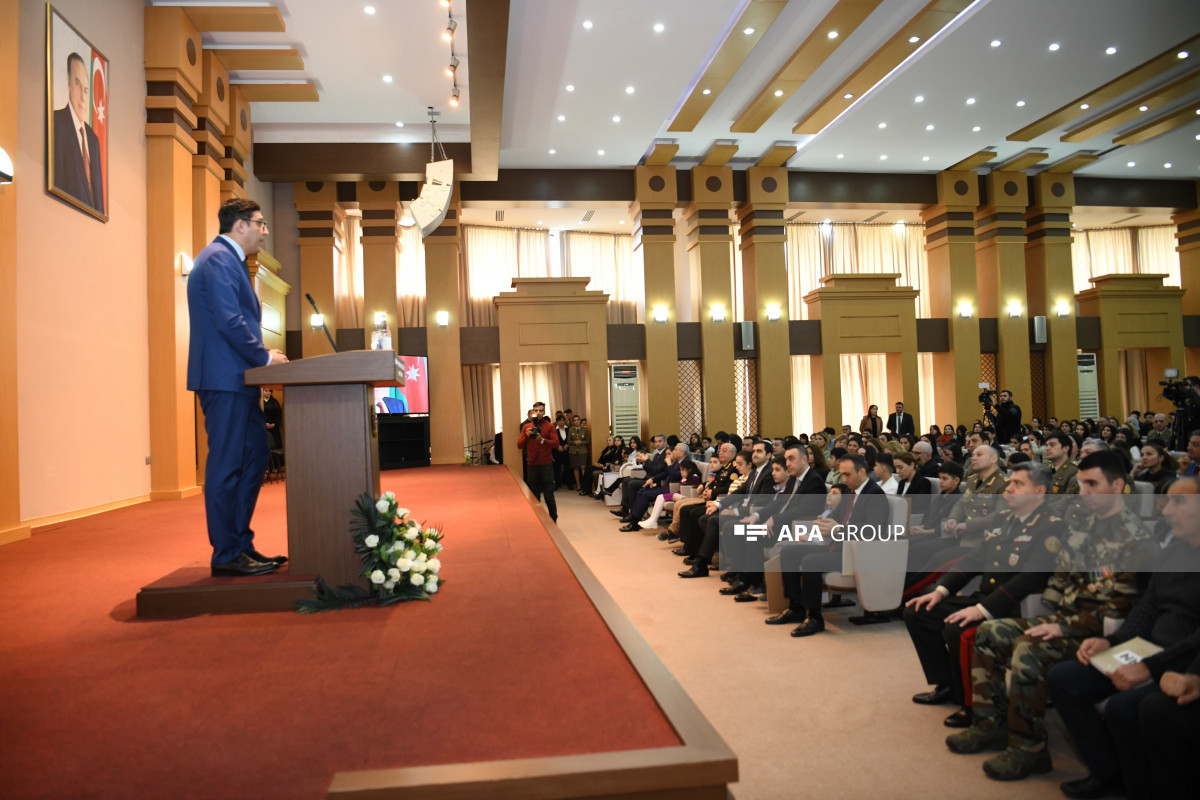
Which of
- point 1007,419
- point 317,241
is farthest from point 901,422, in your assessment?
point 317,241

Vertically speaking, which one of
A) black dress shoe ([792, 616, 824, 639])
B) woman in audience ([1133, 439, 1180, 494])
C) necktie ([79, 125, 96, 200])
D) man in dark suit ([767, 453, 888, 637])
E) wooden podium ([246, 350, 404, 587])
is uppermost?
necktie ([79, 125, 96, 200])

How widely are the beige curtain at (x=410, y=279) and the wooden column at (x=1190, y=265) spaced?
51.0 ft

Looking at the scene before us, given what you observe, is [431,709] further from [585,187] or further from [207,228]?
[585,187]

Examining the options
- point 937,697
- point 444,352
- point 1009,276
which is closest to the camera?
point 937,697

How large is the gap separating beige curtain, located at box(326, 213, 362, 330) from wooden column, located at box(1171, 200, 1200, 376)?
651 inches

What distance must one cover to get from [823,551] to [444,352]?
31.2 ft

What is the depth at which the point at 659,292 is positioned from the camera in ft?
44.2

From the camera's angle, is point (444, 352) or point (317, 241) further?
point (444, 352)

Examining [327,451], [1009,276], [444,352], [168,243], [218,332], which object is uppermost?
[1009,276]

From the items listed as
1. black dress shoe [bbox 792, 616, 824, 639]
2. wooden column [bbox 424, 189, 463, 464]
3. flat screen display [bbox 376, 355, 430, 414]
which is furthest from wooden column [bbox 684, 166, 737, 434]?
black dress shoe [bbox 792, 616, 824, 639]

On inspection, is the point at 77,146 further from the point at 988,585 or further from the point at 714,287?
the point at 714,287

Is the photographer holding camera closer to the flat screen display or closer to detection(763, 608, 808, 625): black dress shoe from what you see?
detection(763, 608, 808, 625): black dress shoe

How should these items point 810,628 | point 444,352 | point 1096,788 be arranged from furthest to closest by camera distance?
1. point 444,352
2. point 810,628
3. point 1096,788

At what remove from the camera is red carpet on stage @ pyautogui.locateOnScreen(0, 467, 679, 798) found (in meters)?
1.54
